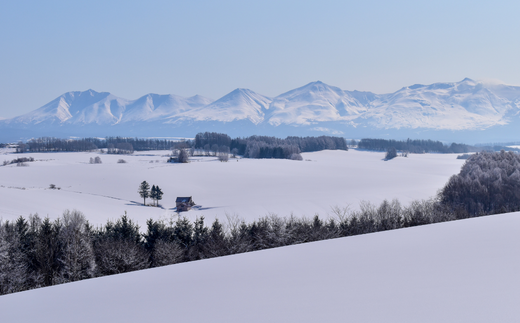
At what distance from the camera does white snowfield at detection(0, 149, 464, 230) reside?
40188 mm

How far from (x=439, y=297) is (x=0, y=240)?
1946 centimetres

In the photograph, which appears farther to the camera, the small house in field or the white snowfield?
the small house in field

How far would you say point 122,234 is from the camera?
21.0 m

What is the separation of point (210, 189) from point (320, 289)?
175ft

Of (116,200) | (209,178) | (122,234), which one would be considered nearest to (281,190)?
(209,178)

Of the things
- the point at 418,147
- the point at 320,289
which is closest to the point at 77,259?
the point at 320,289

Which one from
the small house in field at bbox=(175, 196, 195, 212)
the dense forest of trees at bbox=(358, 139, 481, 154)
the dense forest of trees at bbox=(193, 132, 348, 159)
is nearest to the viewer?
the small house in field at bbox=(175, 196, 195, 212)

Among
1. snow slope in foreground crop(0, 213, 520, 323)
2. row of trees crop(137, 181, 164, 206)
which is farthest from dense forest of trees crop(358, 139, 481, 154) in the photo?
snow slope in foreground crop(0, 213, 520, 323)

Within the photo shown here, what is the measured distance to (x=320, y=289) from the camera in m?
7.23

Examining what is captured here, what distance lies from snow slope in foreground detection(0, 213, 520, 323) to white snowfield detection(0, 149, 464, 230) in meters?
26.4

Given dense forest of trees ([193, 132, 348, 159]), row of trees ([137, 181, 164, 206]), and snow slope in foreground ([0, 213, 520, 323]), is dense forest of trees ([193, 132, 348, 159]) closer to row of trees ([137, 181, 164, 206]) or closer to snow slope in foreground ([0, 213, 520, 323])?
row of trees ([137, 181, 164, 206])

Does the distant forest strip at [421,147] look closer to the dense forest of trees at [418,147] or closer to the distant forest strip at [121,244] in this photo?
the dense forest of trees at [418,147]

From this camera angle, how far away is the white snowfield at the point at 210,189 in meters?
40.2

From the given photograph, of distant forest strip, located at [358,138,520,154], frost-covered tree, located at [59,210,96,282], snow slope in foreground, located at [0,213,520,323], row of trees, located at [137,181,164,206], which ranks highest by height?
distant forest strip, located at [358,138,520,154]
